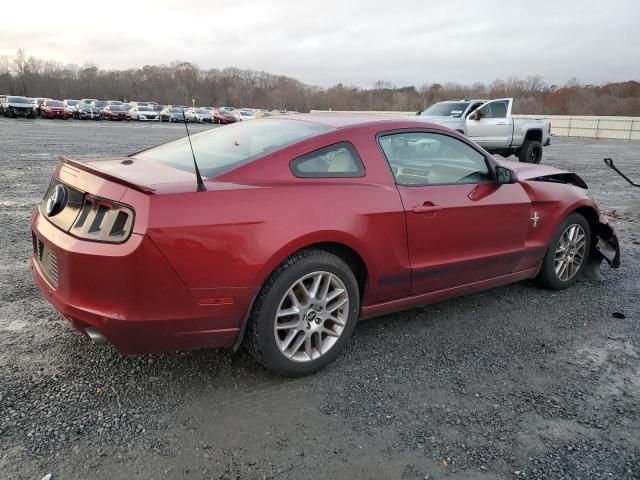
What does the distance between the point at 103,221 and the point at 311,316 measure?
1.25m

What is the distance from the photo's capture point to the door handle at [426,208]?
3.39 m

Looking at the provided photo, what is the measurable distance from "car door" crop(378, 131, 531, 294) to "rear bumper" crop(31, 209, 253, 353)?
133 cm

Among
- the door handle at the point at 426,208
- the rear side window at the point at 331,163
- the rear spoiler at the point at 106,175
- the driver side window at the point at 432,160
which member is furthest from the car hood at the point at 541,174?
the rear spoiler at the point at 106,175

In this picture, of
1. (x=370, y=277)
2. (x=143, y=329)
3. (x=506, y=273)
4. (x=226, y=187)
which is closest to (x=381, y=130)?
(x=370, y=277)

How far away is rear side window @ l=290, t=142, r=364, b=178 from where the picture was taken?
3.03m

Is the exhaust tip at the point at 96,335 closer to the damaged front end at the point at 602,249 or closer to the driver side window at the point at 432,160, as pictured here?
the driver side window at the point at 432,160

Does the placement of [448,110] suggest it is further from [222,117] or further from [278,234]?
[222,117]

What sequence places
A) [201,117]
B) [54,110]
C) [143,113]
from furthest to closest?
[143,113], [201,117], [54,110]

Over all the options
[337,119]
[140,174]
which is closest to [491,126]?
[337,119]

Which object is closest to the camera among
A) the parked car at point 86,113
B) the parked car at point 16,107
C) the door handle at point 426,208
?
the door handle at point 426,208

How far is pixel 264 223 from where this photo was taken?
2.72 meters

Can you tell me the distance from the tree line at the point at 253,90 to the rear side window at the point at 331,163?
72.5 meters

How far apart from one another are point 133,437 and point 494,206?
2880mm

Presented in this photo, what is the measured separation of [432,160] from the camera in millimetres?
3730
